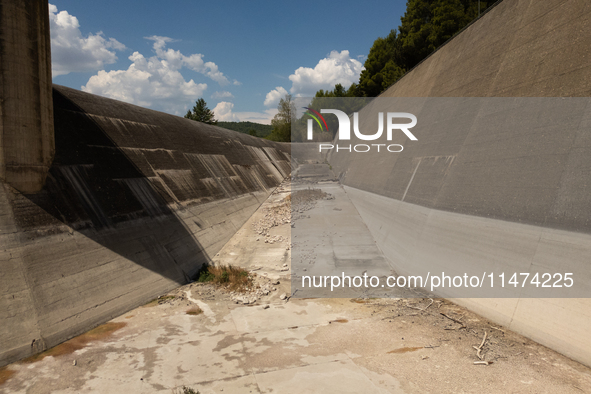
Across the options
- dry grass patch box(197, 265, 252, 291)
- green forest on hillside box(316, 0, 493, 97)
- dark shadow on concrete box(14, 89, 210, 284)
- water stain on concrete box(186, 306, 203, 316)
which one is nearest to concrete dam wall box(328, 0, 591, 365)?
dry grass patch box(197, 265, 252, 291)

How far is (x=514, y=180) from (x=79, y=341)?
11.6 meters

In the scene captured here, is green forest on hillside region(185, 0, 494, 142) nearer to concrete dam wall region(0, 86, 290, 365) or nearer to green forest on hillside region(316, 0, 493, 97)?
green forest on hillside region(316, 0, 493, 97)

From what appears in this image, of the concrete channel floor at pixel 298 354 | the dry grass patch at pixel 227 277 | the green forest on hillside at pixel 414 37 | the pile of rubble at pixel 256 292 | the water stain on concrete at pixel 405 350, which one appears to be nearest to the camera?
the concrete channel floor at pixel 298 354

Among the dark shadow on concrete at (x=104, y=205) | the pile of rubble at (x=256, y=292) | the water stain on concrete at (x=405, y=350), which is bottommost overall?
the pile of rubble at (x=256, y=292)

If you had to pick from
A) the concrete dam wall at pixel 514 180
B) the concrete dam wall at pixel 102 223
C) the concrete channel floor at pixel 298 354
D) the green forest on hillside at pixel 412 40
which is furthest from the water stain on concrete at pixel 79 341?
the green forest on hillside at pixel 412 40

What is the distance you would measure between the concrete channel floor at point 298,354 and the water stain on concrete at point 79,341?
0.03 meters

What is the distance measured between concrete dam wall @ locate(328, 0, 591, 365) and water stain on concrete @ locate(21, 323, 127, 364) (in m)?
9.43

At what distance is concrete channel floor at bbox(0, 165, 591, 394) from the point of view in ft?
20.7

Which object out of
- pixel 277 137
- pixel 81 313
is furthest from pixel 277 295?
pixel 277 137

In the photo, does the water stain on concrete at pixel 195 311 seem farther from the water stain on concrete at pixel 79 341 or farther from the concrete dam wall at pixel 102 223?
the water stain on concrete at pixel 79 341

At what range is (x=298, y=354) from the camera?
7617 millimetres

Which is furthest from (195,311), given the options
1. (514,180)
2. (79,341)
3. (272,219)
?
(514,180)

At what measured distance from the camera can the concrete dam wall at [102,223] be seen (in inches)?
314

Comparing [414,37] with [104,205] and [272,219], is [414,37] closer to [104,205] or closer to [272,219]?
[272,219]
